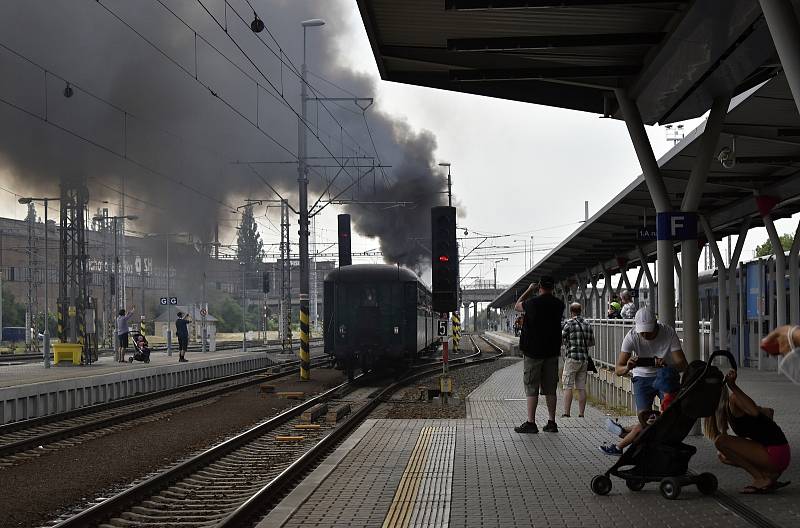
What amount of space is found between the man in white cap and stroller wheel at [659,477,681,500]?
157 cm

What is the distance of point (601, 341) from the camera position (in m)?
20.7

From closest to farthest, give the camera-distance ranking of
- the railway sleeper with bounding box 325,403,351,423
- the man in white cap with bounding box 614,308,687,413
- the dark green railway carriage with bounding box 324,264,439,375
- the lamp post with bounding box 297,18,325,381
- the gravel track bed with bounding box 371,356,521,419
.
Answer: the man in white cap with bounding box 614,308,687,413 → the railway sleeper with bounding box 325,403,351,423 → the gravel track bed with bounding box 371,356,521,419 → the lamp post with bounding box 297,18,325,381 → the dark green railway carriage with bounding box 324,264,439,375

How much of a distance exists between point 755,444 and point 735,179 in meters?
12.6

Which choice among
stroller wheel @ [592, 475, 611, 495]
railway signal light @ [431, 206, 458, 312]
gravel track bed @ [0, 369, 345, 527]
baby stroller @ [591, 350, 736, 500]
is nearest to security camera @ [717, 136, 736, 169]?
railway signal light @ [431, 206, 458, 312]

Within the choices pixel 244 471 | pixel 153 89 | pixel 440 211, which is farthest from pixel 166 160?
pixel 244 471

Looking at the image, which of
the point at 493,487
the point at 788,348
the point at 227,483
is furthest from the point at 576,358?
the point at 788,348

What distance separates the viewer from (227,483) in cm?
1037

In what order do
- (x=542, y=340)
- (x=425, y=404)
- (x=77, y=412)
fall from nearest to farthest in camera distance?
(x=542, y=340) → (x=77, y=412) → (x=425, y=404)

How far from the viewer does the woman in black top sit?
24.6 feet

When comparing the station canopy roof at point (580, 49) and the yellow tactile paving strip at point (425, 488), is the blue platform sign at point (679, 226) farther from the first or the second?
the yellow tactile paving strip at point (425, 488)

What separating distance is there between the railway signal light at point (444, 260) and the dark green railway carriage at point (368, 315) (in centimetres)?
714

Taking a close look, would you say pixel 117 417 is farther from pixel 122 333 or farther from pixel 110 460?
pixel 122 333

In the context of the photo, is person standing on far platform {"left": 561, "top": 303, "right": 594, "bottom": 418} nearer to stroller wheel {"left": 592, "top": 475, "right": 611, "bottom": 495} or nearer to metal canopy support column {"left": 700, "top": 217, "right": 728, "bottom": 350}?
stroller wheel {"left": 592, "top": 475, "right": 611, "bottom": 495}

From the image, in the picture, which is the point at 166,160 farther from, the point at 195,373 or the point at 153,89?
the point at 195,373
